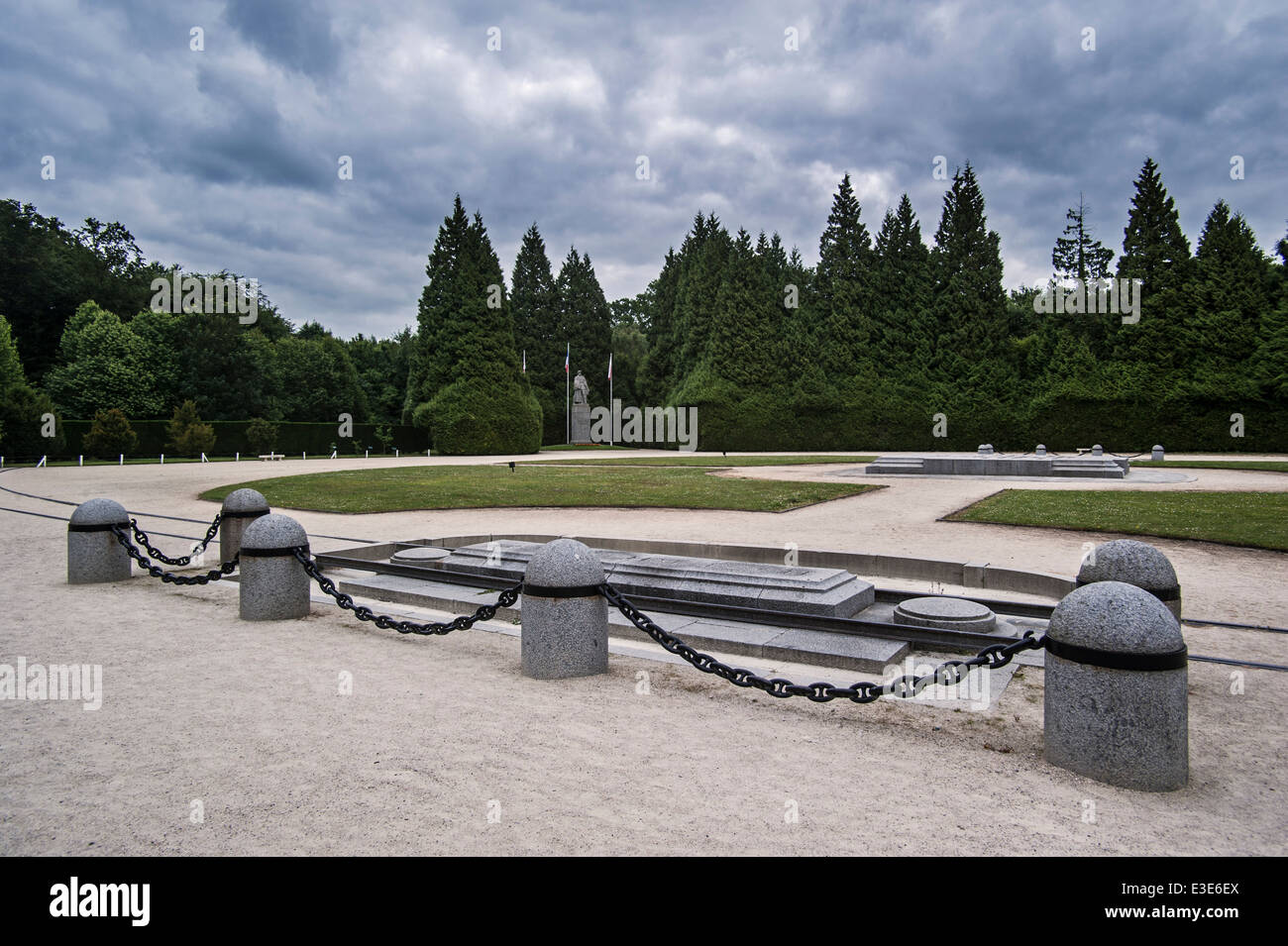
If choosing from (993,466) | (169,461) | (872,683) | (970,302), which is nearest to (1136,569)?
(872,683)

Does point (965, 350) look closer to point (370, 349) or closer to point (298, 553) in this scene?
point (298, 553)

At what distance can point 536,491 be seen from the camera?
17219 millimetres

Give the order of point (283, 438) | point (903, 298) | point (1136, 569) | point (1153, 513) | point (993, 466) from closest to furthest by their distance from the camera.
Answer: point (1136, 569) < point (1153, 513) < point (993, 466) < point (903, 298) < point (283, 438)

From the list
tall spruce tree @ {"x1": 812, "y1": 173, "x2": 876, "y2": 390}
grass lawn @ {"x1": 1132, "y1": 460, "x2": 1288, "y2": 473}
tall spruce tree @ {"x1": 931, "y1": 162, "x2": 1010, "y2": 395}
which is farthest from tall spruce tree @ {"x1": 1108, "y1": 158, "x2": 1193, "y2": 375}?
tall spruce tree @ {"x1": 812, "y1": 173, "x2": 876, "y2": 390}

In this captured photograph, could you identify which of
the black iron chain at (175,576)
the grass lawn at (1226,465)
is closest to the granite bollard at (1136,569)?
the black iron chain at (175,576)

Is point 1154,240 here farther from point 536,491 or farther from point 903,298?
point 536,491

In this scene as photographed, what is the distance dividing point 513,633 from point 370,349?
218ft

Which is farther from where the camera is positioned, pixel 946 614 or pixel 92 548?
pixel 92 548

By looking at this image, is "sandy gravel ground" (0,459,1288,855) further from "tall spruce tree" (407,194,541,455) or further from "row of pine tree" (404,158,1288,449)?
"tall spruce tree" (407,194,541,455)

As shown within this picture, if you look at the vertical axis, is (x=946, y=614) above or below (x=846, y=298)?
below

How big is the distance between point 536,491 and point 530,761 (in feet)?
45.3

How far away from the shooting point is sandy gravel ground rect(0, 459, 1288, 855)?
285 centimetres

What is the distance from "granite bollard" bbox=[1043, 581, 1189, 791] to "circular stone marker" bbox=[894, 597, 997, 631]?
175cm

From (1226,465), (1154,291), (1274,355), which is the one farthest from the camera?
(1154,291)
